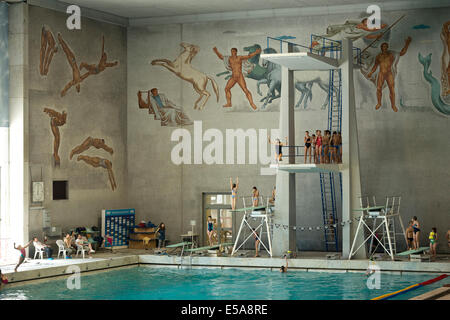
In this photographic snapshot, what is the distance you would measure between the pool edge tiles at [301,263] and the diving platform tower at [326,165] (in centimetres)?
69

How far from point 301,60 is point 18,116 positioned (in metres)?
9.59

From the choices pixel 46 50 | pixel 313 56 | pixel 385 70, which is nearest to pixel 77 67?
pixel 46 50

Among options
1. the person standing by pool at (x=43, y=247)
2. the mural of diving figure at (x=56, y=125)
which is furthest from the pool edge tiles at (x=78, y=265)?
the mural of diving figure at (x=56, y=125)

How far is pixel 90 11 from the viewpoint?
25703 mm

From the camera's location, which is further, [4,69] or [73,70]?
[73,70]

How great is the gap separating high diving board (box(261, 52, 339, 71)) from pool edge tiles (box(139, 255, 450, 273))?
633cm

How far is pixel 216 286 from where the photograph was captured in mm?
19281

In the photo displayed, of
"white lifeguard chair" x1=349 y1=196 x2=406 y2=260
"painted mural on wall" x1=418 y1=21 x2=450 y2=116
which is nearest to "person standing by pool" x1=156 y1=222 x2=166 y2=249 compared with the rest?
"white lifeguard chair" x1=349 y1=196 x2=406 y2=260

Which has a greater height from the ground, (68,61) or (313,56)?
(68,61)

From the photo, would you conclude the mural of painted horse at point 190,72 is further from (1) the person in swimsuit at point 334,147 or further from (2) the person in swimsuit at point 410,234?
(2) the person in swimsuit at point 410,234

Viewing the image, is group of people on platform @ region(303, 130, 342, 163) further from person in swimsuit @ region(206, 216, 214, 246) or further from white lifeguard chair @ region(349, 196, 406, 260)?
person in swimsuit @ region(206, 216, 214, 246)

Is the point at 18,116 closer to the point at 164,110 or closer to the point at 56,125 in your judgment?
the point at 56,125

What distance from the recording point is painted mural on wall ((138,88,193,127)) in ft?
88.5
